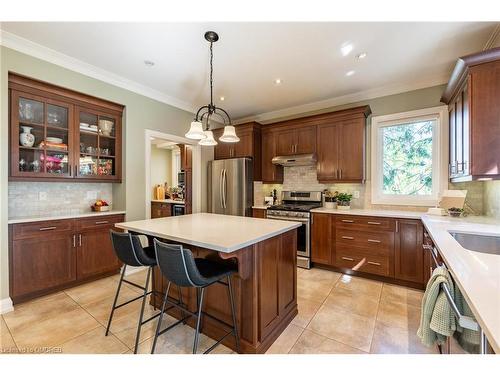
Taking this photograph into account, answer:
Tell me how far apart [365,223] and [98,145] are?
13.0 feet

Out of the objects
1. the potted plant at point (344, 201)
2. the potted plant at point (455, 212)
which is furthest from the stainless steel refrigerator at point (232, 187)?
the potted plant at point (455, 212)

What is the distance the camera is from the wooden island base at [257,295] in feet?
5.49

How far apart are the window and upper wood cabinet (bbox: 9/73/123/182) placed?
13.3 ft

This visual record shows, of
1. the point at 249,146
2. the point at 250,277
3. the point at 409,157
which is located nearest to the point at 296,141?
the point at 249,146

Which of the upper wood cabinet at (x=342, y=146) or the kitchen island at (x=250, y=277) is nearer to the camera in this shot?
the kitchen island at (x=250, y=277)

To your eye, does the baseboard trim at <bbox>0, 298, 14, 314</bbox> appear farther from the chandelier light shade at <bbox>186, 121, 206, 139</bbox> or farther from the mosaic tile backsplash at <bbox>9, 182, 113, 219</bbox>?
the chandelier light shade at <bbox>186, 121, 206, 139</bbox>

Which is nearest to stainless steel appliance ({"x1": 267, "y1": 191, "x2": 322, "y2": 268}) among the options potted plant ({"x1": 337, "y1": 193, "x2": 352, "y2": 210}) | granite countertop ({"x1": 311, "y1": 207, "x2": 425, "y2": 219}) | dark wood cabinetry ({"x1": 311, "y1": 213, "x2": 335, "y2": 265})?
dark wood cabinetry ({"x1": 311, "y1": 213, "x2": 335, "y2": 265})

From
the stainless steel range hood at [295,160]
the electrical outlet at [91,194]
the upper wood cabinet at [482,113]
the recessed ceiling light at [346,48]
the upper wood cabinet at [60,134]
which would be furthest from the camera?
the stainless steel range hood at [295,160]

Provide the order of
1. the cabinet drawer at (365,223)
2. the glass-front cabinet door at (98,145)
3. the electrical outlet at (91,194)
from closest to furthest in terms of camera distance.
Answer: the cabinet drawer at (365,223), the glass-front cabinet door at (98,145), the electrical outlet at (91,194)

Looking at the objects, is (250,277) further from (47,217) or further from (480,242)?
(47,217)

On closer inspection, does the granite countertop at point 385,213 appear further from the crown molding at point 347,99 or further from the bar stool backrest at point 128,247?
the bar stool backrest at point 128,247

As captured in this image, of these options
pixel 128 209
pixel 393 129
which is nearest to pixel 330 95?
pixel 393 129

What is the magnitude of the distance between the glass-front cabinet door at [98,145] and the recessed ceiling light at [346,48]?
3.20 m

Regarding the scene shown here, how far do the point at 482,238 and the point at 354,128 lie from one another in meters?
2.17
